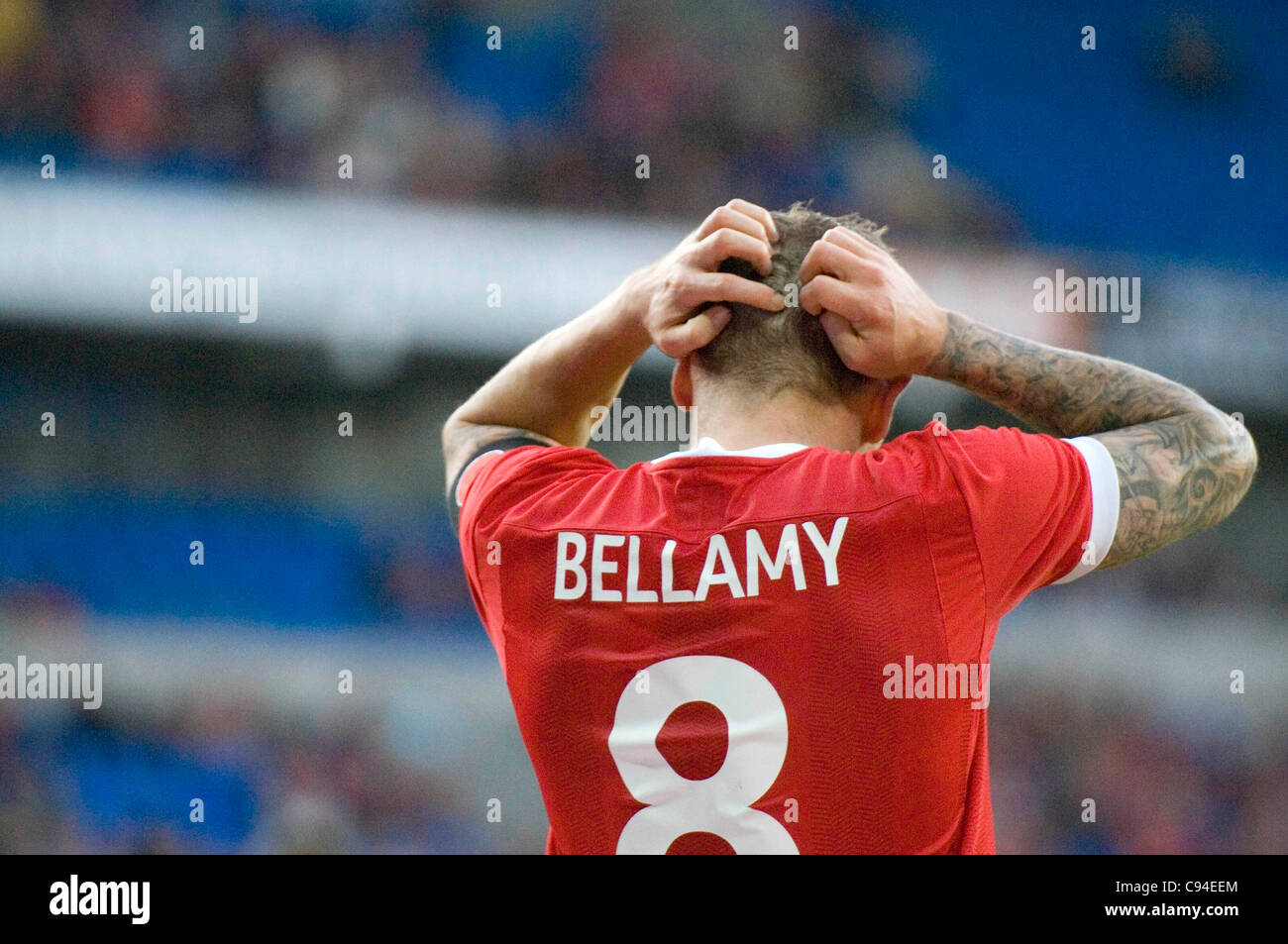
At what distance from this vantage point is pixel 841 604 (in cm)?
175

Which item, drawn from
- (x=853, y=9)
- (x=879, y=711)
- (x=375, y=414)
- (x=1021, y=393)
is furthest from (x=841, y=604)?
(x=853, y=9)

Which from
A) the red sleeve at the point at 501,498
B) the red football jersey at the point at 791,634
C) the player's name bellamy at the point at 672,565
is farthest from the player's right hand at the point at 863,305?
the red sleeve at the point at 501,498

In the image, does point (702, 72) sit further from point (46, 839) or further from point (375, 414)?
point (46, 839)

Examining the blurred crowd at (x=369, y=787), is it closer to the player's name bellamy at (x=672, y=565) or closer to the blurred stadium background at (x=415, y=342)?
the blurred stadium background at (x=415, y=342)

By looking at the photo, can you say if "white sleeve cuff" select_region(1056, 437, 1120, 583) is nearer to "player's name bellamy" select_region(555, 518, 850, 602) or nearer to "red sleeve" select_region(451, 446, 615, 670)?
"player's name bellamy" select_region(555, 518, 850, 602)

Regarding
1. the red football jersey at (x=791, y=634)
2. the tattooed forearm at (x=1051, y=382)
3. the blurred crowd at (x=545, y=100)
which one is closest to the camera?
the red football jersey at (x=791, y=634)

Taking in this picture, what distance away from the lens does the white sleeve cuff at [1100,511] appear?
1827 mm

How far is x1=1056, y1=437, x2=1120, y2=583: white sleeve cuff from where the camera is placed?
183cm

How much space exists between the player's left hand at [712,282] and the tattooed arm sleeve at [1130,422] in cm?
33

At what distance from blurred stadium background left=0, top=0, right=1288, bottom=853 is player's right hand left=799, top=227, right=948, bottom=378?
6.03 meters

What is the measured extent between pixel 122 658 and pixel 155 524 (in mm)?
992

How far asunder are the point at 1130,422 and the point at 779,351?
0.60 meters

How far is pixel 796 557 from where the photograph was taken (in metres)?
1.77

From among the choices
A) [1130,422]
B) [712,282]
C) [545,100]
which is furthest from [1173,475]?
[545,100]
